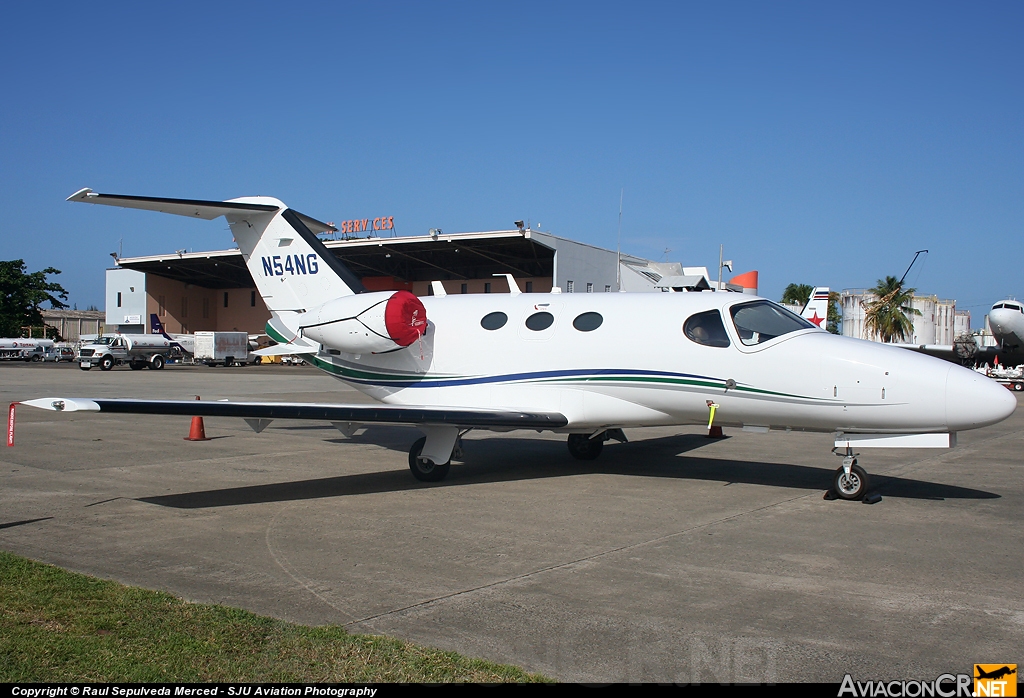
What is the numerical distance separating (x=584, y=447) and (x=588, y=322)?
8.33ft

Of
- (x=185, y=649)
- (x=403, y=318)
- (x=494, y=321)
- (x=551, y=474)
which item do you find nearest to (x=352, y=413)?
(x=403, y=318)

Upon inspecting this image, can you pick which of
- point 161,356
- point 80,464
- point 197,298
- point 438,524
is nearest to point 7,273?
point 197,298

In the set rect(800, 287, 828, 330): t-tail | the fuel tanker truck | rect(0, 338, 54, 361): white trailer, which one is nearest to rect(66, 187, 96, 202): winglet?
rect(800, 287, 828, 330): t-tail

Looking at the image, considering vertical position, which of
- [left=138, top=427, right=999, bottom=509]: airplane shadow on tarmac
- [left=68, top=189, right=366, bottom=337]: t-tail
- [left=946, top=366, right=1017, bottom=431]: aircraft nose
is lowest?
[left=138, top=427, right=999, bottom=509]: airplane shadow on tarmac

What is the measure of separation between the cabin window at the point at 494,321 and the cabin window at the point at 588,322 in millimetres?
1134

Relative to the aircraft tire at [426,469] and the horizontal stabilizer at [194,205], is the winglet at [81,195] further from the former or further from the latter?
the aircraft tire at [426,469]

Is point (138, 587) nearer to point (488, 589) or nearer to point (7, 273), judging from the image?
point (488, 589)

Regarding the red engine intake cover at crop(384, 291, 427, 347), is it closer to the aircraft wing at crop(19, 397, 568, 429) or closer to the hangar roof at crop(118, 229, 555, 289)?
the aircraft wing at crop(19, 397, 568, 429)

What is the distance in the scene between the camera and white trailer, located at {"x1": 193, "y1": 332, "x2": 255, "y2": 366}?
51719 mm

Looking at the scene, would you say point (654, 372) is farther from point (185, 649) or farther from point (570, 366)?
point (185, 649)

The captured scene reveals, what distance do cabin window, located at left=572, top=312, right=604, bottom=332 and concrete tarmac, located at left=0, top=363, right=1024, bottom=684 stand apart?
7.04 ft

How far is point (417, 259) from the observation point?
193ft

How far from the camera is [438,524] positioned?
8.09 meters

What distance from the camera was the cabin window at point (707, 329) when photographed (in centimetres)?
985
